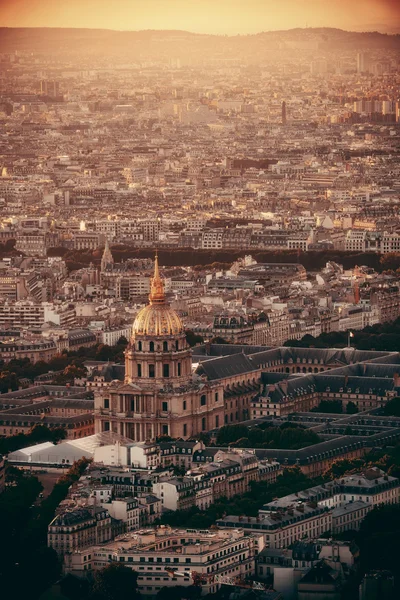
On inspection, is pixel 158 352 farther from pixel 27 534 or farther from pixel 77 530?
pixel 77 530

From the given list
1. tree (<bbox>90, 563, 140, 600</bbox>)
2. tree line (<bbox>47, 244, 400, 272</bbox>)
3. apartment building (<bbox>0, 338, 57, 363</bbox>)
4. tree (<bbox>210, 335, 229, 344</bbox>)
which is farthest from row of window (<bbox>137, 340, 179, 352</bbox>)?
tree line (<bbox>47, 244, 400, 272</bbox>)

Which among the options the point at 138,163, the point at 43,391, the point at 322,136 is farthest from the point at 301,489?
the point at 322,136

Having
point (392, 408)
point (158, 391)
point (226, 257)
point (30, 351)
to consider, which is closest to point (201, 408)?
point (158, 391)

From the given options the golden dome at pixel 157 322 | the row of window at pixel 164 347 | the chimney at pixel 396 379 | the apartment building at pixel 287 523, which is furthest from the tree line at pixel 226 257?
the apartment building at pixel 287 523

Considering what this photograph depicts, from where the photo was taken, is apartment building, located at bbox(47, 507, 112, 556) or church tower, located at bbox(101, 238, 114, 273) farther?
church tower, located at bbox(101, 238, 114, 273)

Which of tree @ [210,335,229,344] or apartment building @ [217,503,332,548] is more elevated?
apartment building @ [217,503,332,548]


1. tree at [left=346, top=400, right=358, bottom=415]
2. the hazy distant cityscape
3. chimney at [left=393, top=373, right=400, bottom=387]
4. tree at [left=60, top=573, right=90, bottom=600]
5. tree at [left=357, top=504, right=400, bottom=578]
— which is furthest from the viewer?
chimney at [left=393, top=373, right=400, bottom=387]

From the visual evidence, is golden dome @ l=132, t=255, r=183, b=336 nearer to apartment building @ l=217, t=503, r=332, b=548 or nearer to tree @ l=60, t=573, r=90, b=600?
apartment building @ l=217, t=503, r=332, b=548

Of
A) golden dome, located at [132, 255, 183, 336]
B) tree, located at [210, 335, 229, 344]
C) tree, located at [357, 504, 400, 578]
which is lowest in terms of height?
tree, located at [210, 335, 229, 344]

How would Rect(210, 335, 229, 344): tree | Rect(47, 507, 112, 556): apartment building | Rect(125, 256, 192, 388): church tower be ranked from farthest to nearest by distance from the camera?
Rect(210, 335, 229, 344): tree < Rect(125, 256, 192, 388): church tower < Rect(47, 507, 112, 556): apartment building
